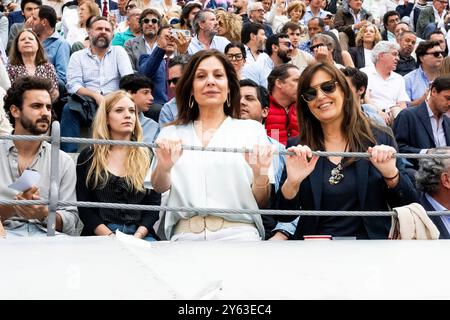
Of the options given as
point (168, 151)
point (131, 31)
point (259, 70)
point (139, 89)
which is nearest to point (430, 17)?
point (131, 31)

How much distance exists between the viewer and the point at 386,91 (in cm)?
1218

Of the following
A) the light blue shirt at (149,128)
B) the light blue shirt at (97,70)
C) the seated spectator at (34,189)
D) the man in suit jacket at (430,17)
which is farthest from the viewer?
the man in suit jacket at (430,17)

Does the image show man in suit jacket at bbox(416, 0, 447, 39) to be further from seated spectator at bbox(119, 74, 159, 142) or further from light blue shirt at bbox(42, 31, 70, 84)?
seated spectator at bbox(119, 74, 159, 142)

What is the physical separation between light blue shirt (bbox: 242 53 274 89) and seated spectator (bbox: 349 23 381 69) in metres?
2.31

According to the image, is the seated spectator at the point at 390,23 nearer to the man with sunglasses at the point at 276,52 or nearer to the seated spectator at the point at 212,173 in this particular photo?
the man with sunglasses at the point at 276,52

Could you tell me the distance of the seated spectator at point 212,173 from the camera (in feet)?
18.7

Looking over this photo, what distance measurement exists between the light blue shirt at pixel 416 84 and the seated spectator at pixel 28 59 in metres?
4.58

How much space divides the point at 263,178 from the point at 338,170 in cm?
56

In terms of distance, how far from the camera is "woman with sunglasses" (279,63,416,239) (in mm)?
5816

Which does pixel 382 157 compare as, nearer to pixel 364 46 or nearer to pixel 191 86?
pixel 191 86

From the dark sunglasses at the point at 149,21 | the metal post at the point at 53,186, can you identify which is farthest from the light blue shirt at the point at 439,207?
the dark sunglasses at the point at 149,21

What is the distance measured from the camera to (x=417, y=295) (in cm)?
337

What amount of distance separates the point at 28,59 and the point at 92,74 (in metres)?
0.79

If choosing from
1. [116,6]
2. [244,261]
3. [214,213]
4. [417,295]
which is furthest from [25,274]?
[116,6]
